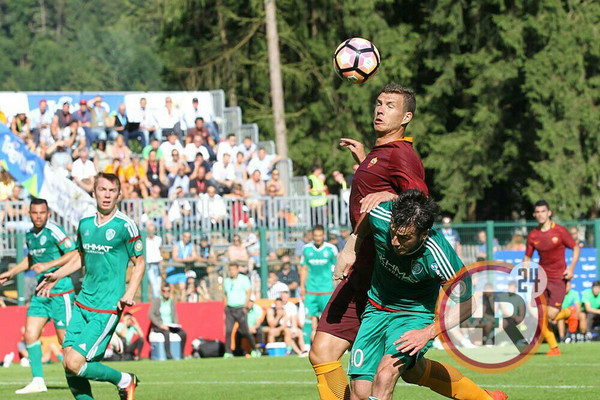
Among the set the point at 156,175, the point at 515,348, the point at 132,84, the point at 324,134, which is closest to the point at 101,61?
the point at 132,84

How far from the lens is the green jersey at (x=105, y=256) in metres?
10.3

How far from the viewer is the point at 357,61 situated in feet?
29.8

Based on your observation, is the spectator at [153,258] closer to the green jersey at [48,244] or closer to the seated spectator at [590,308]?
the green jersey at [48,244]

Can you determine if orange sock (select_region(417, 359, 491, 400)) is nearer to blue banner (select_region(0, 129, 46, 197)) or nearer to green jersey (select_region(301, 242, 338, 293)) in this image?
green jersey (select_region(301, 242, 338, 293))

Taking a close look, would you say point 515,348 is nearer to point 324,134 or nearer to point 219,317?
point 219,317

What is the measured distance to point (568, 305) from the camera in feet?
67.9

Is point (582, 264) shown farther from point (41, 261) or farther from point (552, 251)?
point (41, 261)

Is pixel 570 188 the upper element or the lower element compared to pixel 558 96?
lower

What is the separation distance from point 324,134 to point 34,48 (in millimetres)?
96048

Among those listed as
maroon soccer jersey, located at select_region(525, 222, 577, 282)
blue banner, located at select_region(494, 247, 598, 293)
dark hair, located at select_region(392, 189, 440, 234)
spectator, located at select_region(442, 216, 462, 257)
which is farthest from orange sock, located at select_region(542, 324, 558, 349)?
dark hair, located at select_region(392, 189, 440, 234)

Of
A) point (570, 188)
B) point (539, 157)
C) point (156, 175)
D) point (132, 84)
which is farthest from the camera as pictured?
point (132, 84)

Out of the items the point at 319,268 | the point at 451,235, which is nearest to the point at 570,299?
the point at 451,235

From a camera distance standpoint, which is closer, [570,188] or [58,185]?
[58,185]

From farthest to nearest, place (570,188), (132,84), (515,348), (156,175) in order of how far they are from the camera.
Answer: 1. (132,84)
2. (570,188)
3. (156,175)
4. (515,348)
